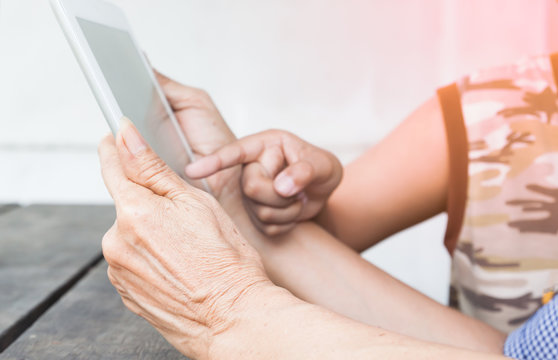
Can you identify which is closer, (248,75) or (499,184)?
(499,184)

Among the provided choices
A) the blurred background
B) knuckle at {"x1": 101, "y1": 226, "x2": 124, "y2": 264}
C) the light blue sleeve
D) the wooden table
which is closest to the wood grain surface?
the wooden table

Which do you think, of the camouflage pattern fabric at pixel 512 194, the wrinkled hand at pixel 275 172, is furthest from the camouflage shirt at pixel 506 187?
the wrinkled hand at pixel 275 172

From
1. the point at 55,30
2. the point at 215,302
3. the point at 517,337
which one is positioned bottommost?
the point at 517,337

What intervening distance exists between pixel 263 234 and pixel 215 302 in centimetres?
35

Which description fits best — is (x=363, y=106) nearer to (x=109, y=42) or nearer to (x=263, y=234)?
(x=263, y=234)

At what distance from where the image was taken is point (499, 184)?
2.79 feet

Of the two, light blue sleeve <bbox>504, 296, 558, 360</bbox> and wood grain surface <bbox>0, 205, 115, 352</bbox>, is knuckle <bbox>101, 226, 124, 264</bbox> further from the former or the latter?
light blue sleeve <bbox>504, 296, 558, 360</bbox>

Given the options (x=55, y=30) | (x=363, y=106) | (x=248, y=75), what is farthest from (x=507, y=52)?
(x=55, y=30)

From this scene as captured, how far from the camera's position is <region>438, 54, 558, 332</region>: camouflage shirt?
32.8 inches

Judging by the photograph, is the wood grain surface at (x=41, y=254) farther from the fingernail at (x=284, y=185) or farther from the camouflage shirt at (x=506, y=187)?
the camouflage shirt at (x=506, y=187)

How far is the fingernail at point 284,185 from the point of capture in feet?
2.24

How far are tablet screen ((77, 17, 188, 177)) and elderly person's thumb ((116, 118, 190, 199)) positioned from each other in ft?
0.18

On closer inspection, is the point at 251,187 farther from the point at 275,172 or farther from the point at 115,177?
the point at 115,177

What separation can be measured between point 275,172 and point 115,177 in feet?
0.89
